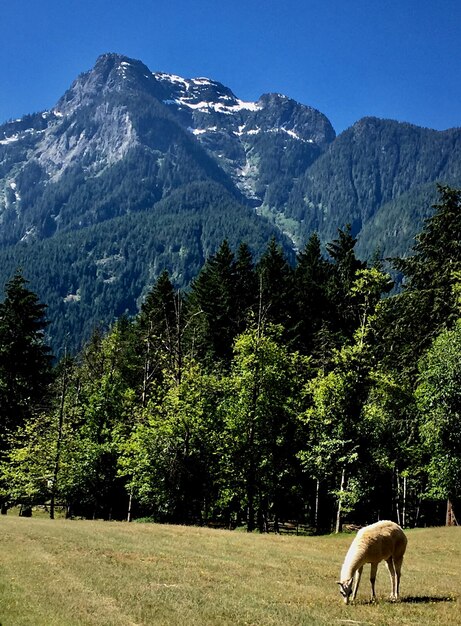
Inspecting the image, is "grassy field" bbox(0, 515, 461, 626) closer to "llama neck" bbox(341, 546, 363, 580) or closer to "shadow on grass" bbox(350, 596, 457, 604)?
"shadow on grass" bbox(350, 596, 457, 604)

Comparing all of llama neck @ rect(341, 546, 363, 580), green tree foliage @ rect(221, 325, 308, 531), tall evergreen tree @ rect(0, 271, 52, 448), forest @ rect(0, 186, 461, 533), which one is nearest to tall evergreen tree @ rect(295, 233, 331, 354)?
forest @ rect(0, 186, 461, 533)

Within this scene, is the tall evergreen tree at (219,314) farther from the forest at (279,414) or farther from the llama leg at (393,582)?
the llama leg at (393,582)

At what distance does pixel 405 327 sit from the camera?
3916cm

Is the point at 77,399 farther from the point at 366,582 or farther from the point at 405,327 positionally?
the point at 366,582

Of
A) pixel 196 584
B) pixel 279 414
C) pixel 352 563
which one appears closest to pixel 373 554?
pixel 352 563

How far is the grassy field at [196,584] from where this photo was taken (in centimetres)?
1351

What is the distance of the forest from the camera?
38438mm

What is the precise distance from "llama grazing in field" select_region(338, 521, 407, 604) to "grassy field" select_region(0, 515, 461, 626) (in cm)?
46

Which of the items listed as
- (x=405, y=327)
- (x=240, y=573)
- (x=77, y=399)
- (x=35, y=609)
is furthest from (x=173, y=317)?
(x=35, y=609)

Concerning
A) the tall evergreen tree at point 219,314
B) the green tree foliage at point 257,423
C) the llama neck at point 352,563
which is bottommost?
the llama neck at point 352,563

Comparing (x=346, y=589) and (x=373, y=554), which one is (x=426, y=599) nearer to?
(x=373, y=554)

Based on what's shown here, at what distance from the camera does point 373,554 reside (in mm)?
15664

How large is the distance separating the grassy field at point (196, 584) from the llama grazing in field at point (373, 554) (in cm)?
46

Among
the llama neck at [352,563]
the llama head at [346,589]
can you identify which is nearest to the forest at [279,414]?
the llama neck at [352,563]
